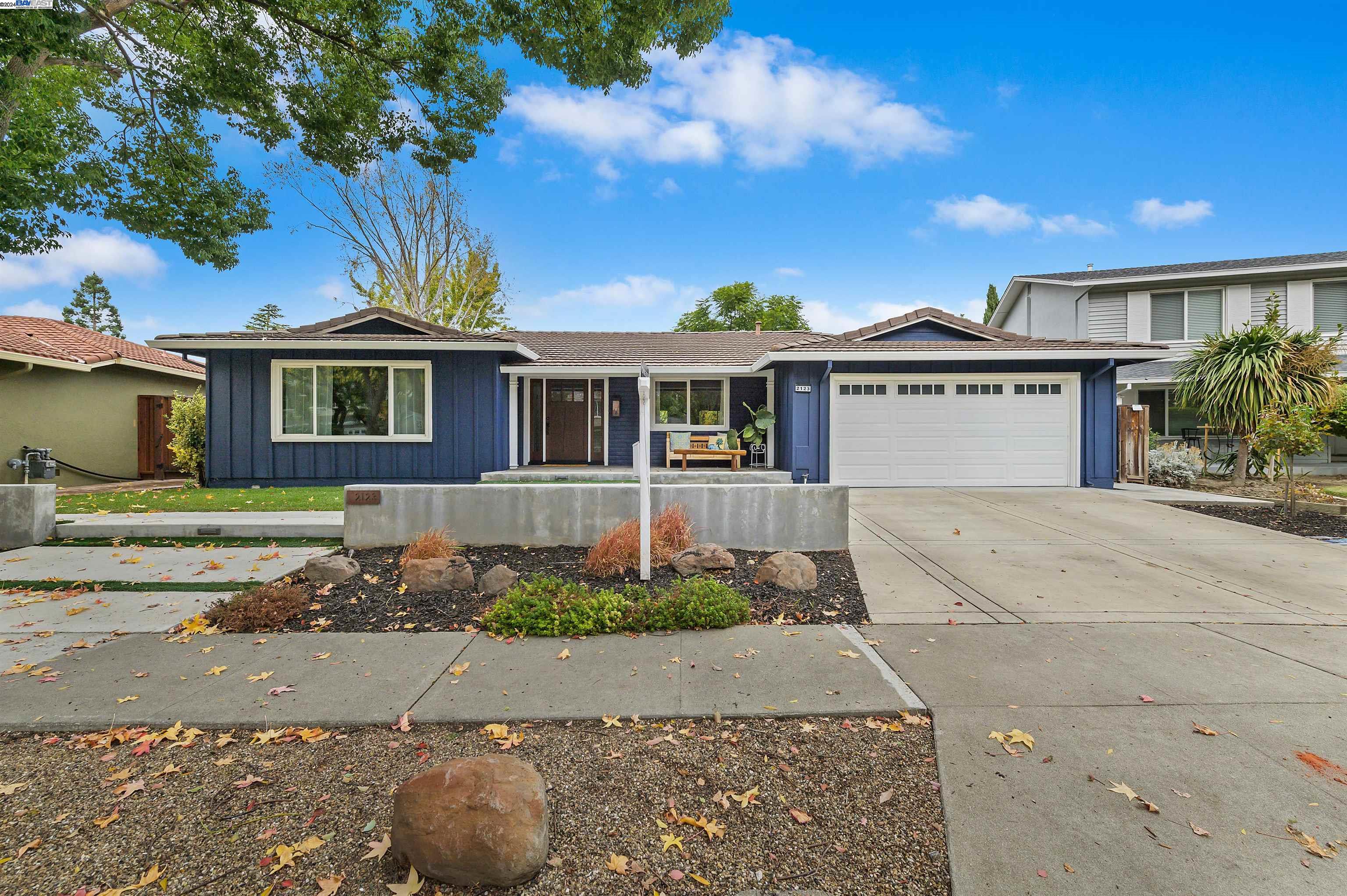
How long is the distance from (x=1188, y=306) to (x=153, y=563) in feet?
70.1

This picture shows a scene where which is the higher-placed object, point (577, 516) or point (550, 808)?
point (577, 516)

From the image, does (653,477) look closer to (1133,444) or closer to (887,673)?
(887,673)

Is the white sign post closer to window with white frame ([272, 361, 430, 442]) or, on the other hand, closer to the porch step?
the porch step

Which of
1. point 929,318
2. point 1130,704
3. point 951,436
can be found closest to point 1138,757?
point 1130,704

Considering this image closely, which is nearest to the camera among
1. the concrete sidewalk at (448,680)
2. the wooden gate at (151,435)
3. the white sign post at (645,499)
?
the concrete sidewalk at (448,680)

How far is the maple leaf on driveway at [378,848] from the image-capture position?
1877 millimetres

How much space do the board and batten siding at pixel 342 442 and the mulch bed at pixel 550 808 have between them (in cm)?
854

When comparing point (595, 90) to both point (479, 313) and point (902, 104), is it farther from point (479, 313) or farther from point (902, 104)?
point (479, 313)

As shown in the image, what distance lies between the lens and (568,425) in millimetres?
13234

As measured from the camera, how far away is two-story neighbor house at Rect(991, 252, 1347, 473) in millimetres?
14367

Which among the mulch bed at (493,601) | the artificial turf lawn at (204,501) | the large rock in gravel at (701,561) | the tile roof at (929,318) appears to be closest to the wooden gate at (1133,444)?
the tile roof at (929,318)

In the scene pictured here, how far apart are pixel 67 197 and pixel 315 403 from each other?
437 centimetres

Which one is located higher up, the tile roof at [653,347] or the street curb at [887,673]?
the tile roof at [653,347]

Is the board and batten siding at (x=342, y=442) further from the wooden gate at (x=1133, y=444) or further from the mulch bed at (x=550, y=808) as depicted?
the wooden gate at (x=1133, y=444)
